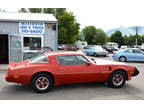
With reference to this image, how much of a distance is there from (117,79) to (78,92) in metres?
1.58

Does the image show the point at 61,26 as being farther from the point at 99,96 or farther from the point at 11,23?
the point at 99,96

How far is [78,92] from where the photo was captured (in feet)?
16.4

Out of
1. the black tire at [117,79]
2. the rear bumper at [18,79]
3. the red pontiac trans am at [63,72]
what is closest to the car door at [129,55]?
the red pontiac trans am at [63,72]

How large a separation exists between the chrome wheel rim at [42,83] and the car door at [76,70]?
45 centimetres

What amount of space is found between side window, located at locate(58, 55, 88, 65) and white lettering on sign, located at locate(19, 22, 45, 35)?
633 cm

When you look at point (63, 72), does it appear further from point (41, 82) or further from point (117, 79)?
point (117, 79)

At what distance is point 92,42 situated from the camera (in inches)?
2559

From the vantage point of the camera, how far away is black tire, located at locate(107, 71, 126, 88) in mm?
5398

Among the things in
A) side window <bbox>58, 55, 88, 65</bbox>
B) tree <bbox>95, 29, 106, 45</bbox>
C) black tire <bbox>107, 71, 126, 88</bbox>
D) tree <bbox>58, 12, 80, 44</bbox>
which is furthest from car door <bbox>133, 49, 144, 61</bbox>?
tree <bbox>95, 29, 106, 45</bbox>

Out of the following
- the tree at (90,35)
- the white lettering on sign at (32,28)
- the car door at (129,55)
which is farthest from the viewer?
the tree at (90,35)

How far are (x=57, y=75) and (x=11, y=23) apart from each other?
24.4 ft

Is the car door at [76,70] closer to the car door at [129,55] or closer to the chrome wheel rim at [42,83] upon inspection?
the chrome wheel rim at [42,83]

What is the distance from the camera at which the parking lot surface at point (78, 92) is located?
14.8ft

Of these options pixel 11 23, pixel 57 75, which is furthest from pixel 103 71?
pixel 11 23
